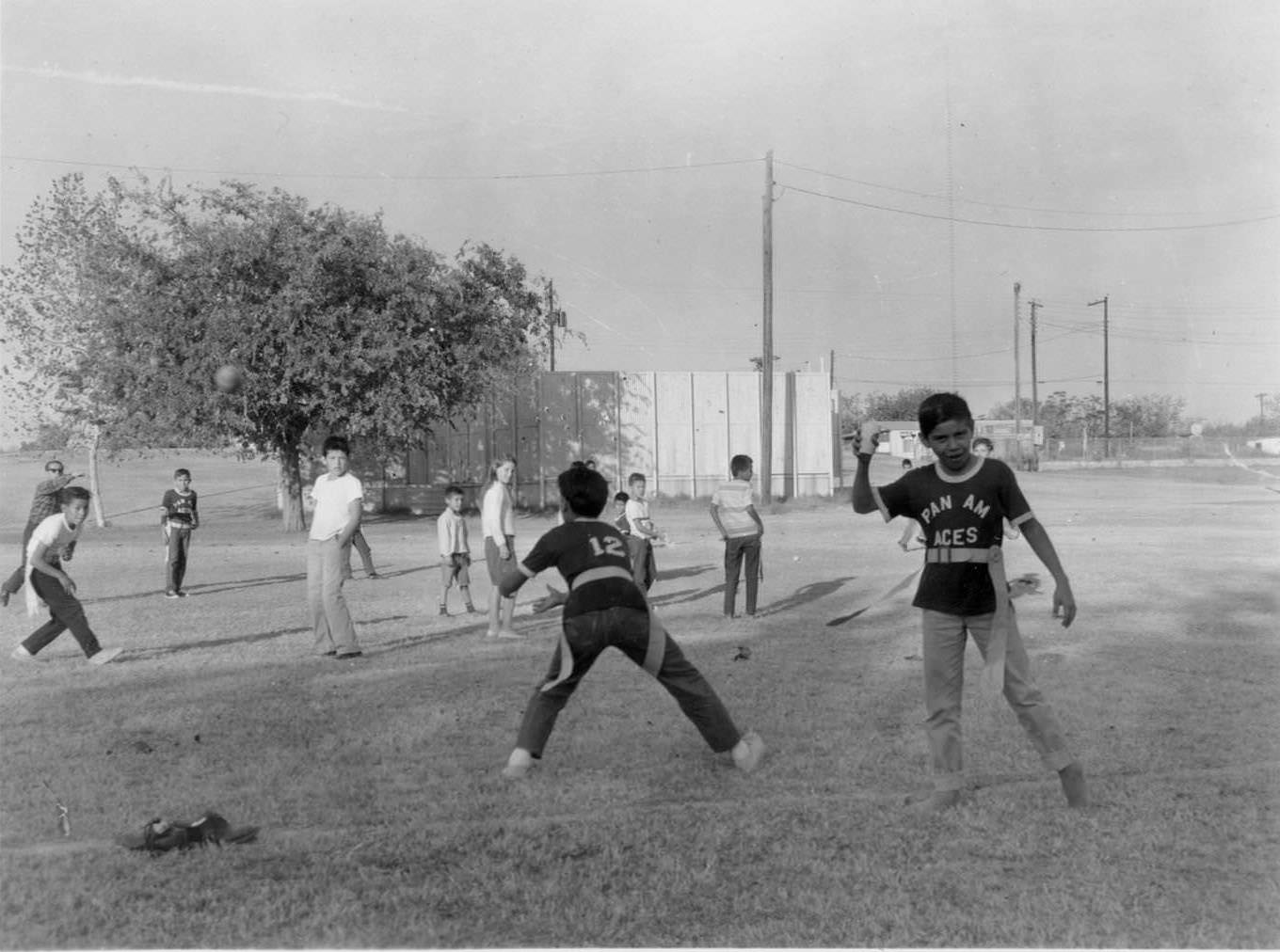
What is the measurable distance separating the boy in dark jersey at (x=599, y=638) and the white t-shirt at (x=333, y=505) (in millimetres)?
3755

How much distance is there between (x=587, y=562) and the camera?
19.6 ft

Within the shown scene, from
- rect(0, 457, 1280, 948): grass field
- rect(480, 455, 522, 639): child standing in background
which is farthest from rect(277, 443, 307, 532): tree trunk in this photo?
rect(480, 455, 522, 639): child standing in background

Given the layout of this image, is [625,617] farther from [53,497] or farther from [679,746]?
[53,497]

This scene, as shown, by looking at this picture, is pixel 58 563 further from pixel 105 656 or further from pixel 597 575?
pixel 597 575

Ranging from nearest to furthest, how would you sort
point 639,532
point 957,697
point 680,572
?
point 957,697 < point 639,532 < point 680,572

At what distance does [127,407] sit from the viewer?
28.6 metres

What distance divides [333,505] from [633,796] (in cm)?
477

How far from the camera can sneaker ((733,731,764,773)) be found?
241 inches

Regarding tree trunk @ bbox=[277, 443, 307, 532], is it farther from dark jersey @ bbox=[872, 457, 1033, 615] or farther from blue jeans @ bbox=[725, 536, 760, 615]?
dark jersey @ bbox=[872, 457, 1033, 615]

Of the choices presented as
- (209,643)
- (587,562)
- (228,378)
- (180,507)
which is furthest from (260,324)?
(587,562)

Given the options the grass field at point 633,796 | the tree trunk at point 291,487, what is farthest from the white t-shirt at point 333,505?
the tree trunk at point 291,487

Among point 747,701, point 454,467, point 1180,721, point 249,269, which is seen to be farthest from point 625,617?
point 454,467

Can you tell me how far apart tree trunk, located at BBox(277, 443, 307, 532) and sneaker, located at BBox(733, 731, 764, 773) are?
86.4 feet

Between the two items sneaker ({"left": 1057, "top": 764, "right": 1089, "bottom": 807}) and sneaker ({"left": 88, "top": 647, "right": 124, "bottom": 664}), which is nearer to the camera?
sneaker ({"left": 1057, "top": 764, "right": 1089, "bottom": 807})
